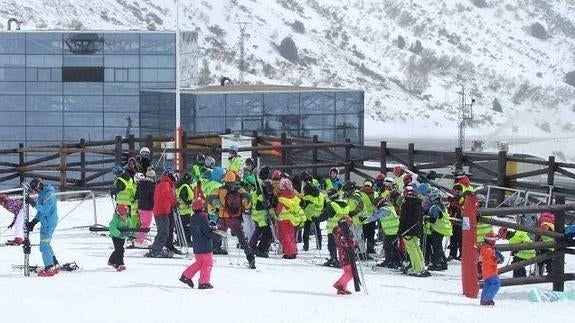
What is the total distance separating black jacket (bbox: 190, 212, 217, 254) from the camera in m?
15.4

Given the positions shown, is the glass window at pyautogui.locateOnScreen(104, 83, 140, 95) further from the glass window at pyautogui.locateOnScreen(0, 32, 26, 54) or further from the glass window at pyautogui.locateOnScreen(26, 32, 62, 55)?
the glass window at pyautogui.locateOnScreen(0, 32, 26, 54)

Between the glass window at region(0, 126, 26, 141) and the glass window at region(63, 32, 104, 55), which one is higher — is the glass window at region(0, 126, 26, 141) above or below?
below

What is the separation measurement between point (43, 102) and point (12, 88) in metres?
2.16

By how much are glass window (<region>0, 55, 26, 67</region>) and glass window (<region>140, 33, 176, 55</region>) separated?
7554 millimetres

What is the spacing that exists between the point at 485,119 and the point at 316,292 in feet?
517

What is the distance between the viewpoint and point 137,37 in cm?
6556

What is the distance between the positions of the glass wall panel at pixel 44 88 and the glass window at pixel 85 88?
625 millimetres

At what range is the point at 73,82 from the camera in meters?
67.0

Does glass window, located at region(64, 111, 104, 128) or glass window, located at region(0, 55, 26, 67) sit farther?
glass window, located at region(0, 55, 26, 67)

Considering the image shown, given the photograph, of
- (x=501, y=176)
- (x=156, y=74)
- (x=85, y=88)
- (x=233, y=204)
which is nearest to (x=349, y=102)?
(x=156, y=74)

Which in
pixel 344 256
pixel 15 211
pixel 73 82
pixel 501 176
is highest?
pixel 73 82

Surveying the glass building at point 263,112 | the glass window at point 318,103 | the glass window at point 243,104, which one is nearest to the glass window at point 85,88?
the glass building at point 263,112

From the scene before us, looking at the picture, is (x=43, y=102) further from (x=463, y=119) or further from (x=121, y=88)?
(x=463, y=119)

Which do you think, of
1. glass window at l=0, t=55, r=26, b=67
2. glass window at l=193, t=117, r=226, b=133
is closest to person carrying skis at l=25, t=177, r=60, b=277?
glass window at l=193, t=117, r=226, b=133
